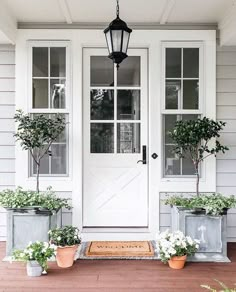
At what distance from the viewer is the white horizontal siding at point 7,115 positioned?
15.1 ft

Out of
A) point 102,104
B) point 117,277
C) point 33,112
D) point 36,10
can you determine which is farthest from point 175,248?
point 36,10

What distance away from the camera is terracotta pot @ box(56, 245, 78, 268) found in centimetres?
366

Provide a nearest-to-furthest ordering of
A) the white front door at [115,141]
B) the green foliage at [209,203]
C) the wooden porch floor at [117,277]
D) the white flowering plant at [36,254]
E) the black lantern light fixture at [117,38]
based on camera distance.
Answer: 1. the wooden porch floor at [117,277]
2. the white flowering plant at [36,254]
3. the black lantern light fixture at [117,38]
4. the green foliage at [209,203]
5. the white front door at [115,141]

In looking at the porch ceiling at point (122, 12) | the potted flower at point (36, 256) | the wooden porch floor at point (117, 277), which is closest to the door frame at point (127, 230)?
the porch ceiling at point (122, 12)

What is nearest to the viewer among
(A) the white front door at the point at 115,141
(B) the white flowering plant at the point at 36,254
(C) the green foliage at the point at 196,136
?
(B) the white flowering plant at the point at 36,254

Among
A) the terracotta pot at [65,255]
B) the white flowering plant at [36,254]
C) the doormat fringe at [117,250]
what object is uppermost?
the white flowering plant at [36,254]

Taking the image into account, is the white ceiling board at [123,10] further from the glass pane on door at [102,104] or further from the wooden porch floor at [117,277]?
the wooden porch floor at [117,277]

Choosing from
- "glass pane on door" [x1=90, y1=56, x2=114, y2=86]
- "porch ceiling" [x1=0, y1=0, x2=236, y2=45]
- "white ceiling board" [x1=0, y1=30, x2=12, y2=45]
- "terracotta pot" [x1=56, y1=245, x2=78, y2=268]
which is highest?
"porch ceiling" [x1=0, y1=0, x2=236, y2=45]

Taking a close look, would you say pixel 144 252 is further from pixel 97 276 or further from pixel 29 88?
pixel 29 88

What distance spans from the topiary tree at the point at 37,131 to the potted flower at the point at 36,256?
0.99 meters

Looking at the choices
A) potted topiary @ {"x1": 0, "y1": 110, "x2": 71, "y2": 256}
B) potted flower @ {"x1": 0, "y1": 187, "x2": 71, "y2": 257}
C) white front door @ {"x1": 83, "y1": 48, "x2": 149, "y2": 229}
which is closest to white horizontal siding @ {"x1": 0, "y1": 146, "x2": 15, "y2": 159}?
potted topiary @ {"x1": 0, "y1": 110, "x2": 71, "y2": 256}

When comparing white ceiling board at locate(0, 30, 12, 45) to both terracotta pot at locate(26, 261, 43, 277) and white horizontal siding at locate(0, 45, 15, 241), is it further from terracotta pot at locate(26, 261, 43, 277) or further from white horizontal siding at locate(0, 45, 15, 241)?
terracotta pot at locate(26, 261, 43, 277)

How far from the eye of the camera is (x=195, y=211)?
394 cm

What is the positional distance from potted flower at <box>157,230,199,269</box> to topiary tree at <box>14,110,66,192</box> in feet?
5.19
